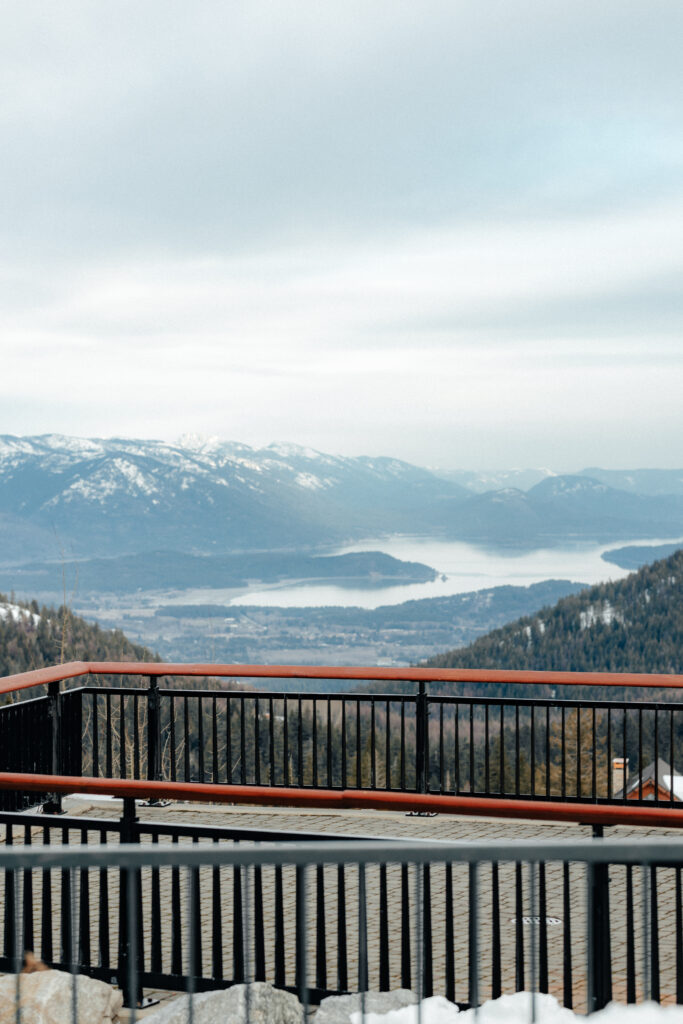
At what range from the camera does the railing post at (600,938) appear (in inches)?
156

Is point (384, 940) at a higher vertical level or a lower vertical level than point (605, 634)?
higher

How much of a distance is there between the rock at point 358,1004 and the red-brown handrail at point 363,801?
782 millimetres

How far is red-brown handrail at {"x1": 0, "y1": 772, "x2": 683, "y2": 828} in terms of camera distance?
4.49 metres

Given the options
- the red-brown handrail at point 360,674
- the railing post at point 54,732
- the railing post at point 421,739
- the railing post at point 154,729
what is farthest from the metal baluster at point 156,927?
the railing post at point 54,732

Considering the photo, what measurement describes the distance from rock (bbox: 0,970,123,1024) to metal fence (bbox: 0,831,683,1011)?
4.1 inches

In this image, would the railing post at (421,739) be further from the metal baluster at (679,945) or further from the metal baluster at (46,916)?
the metal baluster at (679,945)

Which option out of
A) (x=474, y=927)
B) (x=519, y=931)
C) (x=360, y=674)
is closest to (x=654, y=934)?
(x=519, y=931)

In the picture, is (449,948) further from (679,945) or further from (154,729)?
(154,729)

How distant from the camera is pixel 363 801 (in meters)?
4.93

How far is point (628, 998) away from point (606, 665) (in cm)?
8972

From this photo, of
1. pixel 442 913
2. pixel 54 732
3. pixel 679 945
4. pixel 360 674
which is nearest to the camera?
pixel 679 945

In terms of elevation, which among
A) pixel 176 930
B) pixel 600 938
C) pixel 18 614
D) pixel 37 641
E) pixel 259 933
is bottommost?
pixel 37 641

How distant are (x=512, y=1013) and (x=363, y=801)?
3.50 feet

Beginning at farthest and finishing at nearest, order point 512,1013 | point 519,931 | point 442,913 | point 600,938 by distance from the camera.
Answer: point 442,913, point 512,1013, point 519,931, point 600,938
